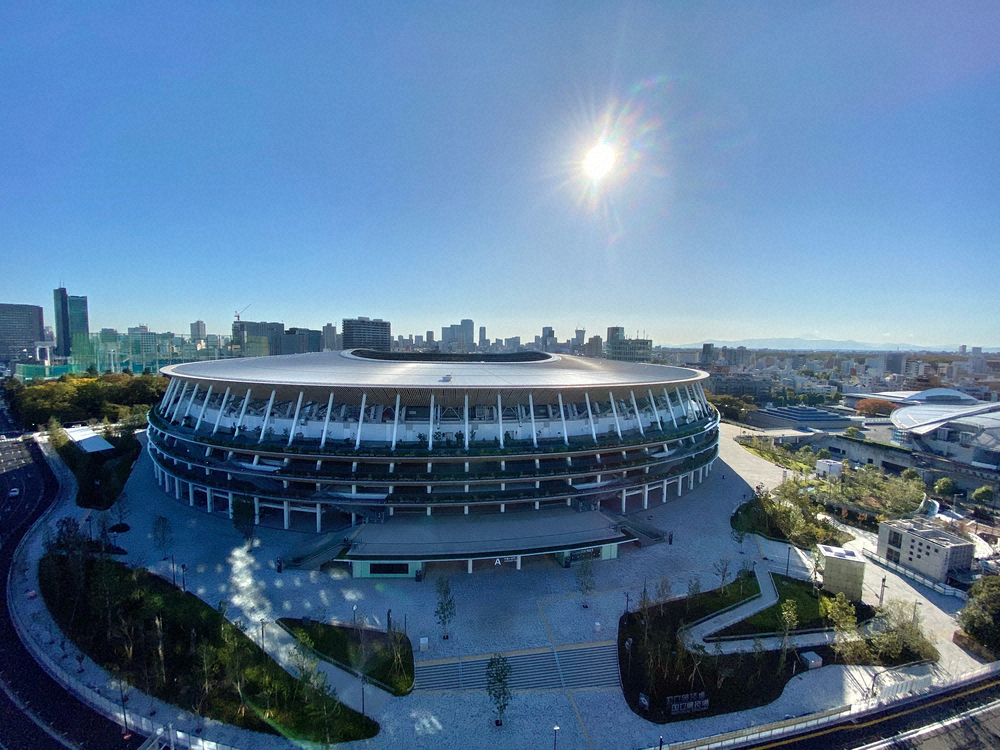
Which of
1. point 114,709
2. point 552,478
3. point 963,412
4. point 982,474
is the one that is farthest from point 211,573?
point 963,412

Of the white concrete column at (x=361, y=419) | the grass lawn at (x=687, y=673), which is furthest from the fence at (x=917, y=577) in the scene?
the white concrete column at (x=361, y=419)

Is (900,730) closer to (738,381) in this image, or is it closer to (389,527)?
(389,527)

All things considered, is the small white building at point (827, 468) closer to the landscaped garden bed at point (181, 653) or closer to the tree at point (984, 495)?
the tree at point (984, 495)

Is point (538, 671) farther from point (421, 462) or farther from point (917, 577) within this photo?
point (917, 577)

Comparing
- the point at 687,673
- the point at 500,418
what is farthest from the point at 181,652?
the point at 687,673

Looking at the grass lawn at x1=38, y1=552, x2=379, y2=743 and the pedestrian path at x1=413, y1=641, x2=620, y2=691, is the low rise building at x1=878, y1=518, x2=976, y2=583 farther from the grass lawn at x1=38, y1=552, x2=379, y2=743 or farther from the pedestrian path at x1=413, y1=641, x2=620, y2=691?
the grass lawn at x1=38, y1=552, x2=379, y2=743

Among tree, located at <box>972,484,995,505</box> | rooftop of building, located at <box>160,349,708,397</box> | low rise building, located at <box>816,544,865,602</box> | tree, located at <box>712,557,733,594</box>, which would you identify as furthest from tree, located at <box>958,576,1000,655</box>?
tree, located at <box>972,484,995,505</box>
